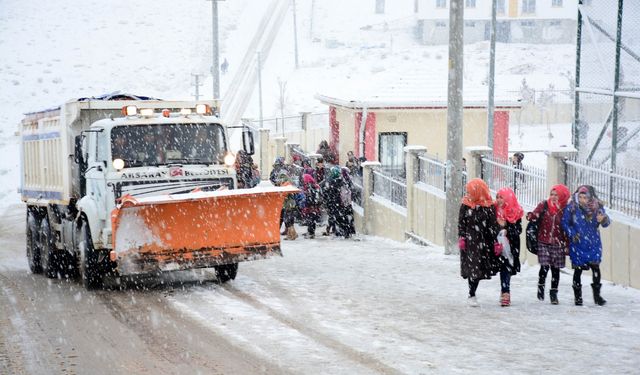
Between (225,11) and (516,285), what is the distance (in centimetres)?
8961

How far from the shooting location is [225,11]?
330ft

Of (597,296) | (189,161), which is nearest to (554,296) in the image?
(597,296)

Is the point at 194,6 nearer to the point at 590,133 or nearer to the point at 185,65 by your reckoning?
the point at 185,65

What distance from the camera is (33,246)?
17.7m

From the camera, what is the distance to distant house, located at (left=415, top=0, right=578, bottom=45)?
85125 millimetres

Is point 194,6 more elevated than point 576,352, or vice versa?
point 194,6

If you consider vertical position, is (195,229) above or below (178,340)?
above

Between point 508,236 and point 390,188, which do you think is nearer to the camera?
point 508,236

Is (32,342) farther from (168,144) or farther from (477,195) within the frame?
(477,195)

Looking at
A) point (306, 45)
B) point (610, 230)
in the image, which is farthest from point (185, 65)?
point (610, 230)

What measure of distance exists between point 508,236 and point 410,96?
19.6m

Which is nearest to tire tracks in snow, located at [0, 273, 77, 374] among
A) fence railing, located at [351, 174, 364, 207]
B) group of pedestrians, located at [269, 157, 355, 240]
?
group of pedestrians, located at [269, 157, 355, 240]

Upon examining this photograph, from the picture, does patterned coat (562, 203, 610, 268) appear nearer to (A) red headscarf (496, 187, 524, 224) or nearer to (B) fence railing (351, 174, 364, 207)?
(A) red headscarf (496, 187, 524, 224)

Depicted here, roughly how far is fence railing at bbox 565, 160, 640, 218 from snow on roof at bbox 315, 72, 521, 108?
16042 millimetres
